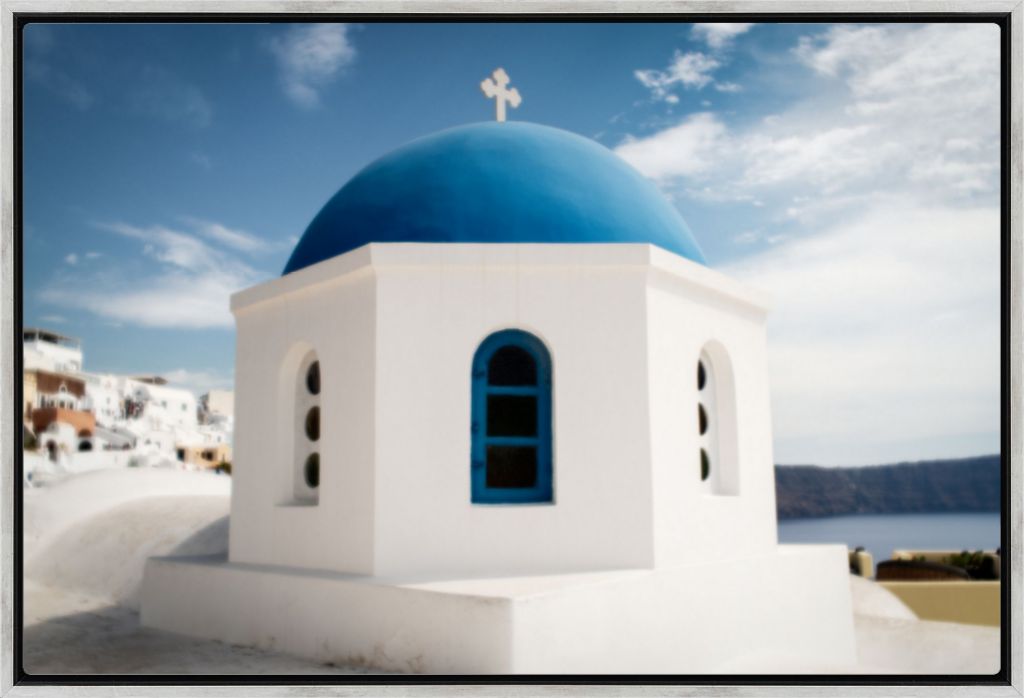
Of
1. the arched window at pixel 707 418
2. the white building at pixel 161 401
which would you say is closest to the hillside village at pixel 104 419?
the white building at pixel 161 401

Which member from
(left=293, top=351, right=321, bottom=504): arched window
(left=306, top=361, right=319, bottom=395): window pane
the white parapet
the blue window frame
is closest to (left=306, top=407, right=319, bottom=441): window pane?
(left=293, top=351, right=321, bottom=504): arched window

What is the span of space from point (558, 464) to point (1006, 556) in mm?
2550

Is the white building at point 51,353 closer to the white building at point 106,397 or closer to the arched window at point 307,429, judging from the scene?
the white building at point 106,397

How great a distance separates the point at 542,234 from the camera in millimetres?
6109

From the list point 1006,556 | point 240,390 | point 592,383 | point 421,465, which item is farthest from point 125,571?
point 1006,556

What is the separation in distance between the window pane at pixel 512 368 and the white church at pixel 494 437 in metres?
0.01

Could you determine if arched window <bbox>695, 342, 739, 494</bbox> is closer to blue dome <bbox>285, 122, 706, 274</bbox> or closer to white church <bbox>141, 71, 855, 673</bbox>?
white church <bbox>141, 71, 855, 673</bbox>

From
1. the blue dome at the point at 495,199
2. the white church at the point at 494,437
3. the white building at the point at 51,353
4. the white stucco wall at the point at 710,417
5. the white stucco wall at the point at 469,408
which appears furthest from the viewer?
the white building at the point at 51,353

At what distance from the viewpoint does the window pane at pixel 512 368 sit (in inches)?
235

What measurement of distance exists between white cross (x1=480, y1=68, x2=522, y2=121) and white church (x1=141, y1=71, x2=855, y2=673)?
0.80 meters

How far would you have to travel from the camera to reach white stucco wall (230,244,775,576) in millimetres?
5684

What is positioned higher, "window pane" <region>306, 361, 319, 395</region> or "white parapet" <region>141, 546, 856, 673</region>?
Result: "window pane" <region>306, 361, 319, 395</region>

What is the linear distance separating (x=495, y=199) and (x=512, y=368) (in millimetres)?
1180

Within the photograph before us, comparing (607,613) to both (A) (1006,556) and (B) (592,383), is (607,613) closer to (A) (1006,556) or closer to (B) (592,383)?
(B) (592,383)
